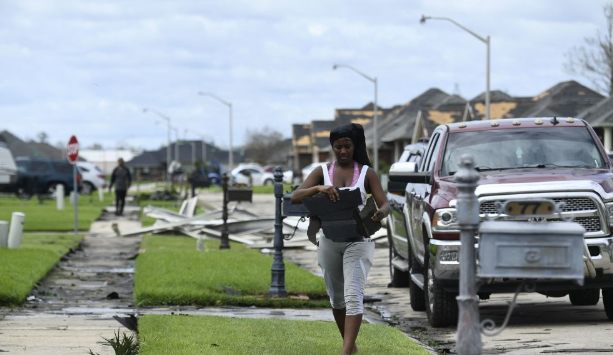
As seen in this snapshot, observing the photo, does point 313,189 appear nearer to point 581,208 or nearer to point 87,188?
point 581,208

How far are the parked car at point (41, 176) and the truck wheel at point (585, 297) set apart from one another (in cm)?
4602

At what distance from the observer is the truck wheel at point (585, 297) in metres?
13.3

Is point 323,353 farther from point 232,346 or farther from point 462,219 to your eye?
point 462,219

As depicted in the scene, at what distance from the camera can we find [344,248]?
8914 millimetres

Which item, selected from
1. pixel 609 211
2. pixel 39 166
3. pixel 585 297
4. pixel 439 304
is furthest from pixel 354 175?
pixel 39 166

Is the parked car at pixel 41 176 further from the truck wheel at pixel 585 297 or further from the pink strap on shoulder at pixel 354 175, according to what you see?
the pink strap on shoulder at pixel 354 175

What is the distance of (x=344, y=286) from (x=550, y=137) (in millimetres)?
4445

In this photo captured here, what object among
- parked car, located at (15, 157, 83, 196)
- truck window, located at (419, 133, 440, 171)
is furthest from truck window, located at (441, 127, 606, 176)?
parked car, located at (15, 157, 83, 196)

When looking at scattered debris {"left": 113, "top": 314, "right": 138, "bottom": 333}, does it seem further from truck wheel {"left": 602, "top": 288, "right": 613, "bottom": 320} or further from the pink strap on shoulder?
truck wheel {"left": 602, "top": 288, "right": 613, "bottom": 320}

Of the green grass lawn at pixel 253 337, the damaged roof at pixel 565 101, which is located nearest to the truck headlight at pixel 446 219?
the green grass lawn at pixel 253 337

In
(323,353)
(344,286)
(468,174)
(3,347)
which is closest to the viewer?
(468,174)

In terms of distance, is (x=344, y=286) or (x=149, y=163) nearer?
(x=344, y=286)

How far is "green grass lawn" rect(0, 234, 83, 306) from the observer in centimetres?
1472

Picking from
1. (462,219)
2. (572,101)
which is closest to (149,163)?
(572,101)
